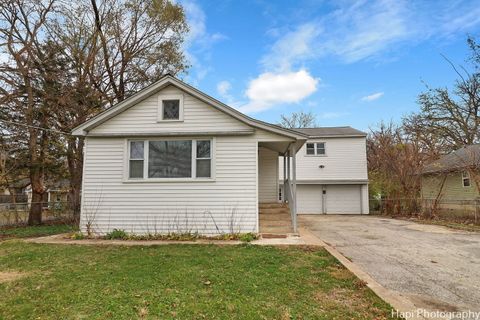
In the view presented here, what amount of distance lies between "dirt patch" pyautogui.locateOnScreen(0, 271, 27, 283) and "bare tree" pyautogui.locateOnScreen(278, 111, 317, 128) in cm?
3243

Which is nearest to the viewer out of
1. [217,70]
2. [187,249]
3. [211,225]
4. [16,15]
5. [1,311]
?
[1,311]

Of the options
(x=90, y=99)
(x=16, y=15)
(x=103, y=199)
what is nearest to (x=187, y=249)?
(x=103, y=199)

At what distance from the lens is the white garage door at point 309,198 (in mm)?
20406

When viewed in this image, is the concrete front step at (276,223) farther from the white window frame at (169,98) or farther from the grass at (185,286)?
the white window frame at (169,98)

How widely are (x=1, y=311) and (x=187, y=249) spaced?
3944 millimetres

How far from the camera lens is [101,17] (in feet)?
54.2

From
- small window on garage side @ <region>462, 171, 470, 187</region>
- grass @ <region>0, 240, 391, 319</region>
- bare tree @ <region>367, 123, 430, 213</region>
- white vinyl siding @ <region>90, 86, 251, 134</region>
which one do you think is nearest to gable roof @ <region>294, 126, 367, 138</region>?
bare tree @ <region>367, 123, 430, 213</region>

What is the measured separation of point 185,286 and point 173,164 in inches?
212

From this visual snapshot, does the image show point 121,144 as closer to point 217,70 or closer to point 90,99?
point 90,99

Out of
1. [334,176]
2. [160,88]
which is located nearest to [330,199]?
[334,176]

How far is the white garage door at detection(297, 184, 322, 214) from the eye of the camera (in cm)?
2041

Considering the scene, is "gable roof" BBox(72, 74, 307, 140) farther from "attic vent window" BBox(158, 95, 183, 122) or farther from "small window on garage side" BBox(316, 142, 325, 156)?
"small window on garage side" BBox(316, 142, 325, 156)

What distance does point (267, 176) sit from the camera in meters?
12.6

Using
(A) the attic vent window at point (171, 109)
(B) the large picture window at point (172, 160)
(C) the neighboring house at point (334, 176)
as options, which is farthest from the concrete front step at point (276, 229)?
(C) the neighboring house at point (334, 176)
